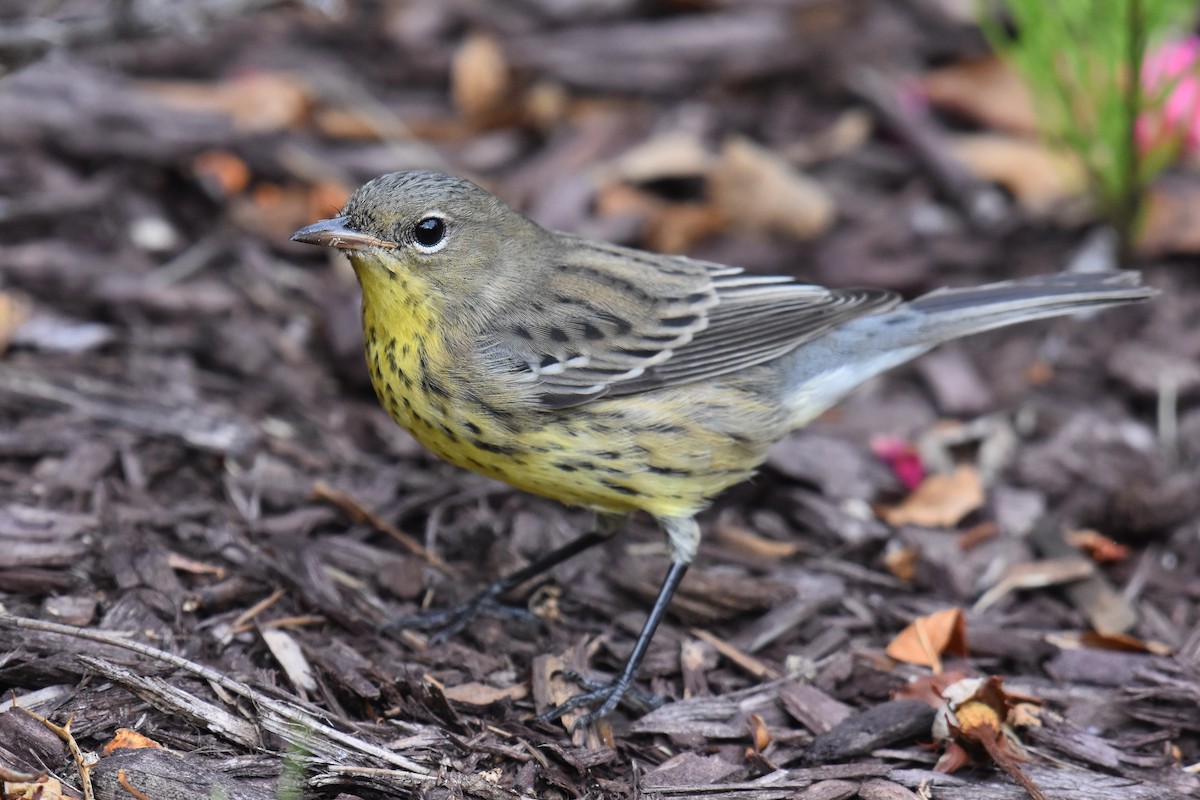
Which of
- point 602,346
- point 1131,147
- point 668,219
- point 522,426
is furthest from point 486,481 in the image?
point 1131,147

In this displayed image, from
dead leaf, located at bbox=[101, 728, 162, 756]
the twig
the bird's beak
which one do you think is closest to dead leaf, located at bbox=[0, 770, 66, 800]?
dead leaf, located at bbox=[101, 728, 162, 756]

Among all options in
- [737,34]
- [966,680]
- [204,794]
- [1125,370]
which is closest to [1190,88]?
[1125,370]

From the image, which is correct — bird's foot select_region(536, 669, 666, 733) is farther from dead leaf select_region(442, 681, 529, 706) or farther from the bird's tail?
the bird's tail

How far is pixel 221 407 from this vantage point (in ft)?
19.1

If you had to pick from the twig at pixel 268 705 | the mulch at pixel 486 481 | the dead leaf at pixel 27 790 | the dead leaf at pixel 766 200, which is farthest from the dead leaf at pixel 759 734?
the dead leaf at pixel 766 200

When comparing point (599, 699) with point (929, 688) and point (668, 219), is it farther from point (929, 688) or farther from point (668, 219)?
point (668, 219)

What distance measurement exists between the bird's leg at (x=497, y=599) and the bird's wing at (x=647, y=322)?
72cm

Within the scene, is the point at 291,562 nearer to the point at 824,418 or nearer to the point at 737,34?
the point at 824,418

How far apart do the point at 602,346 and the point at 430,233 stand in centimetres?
79

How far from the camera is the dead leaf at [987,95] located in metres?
7.93

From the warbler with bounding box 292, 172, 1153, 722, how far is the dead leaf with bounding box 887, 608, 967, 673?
875 millimetres

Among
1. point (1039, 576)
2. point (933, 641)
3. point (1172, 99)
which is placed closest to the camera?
point (933, 641)

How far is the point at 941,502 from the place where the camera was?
5.93 m

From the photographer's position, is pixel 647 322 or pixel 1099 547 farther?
pixel 1099 547
